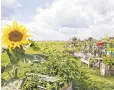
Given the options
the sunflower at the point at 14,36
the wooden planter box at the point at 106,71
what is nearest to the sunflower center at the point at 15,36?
the sunflower at the point at 14,36

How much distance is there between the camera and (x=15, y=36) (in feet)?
5.41

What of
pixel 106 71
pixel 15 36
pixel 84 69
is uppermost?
pixel 15 36

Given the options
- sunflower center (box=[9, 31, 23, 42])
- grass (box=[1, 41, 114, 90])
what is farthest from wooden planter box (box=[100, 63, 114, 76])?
sunflower center (box=[9, 31, 23, 42])

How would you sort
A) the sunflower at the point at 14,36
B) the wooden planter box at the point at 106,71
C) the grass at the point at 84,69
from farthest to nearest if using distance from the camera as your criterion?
the wooden planter box at the point at 106,71 < the grass at the point at 84,69 < the sunflower at the point at 14,36

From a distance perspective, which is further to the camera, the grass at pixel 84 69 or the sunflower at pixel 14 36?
the grass at pixel 84 69

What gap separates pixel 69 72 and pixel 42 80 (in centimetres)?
46

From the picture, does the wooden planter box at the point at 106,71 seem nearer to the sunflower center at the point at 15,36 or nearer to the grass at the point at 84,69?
the grass at the point at 84,69

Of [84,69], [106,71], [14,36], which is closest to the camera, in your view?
[14,36]

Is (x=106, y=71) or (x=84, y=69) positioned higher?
(x=84, y=69)

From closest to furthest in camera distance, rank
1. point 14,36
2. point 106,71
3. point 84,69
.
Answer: point 14,36 → point 84,69 → point 106,71

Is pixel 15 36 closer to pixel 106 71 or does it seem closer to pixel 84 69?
pixel 84 69

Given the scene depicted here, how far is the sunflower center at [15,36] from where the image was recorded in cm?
158

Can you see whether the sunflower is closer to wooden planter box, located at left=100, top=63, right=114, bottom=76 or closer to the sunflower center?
the sunflower center

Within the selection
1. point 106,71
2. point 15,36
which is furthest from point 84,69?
point 106,71
